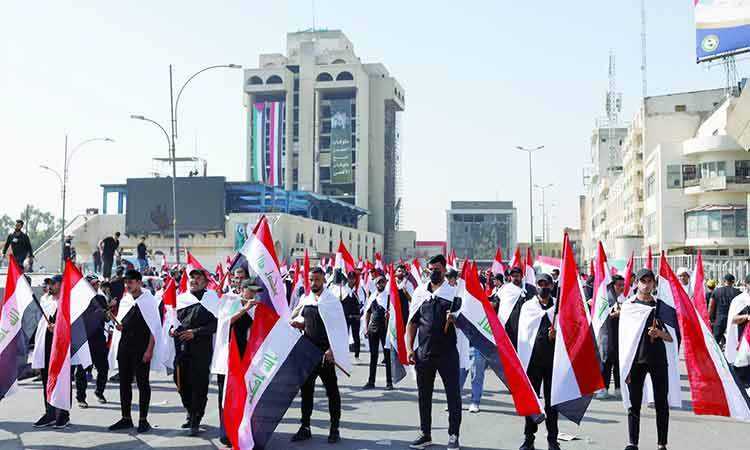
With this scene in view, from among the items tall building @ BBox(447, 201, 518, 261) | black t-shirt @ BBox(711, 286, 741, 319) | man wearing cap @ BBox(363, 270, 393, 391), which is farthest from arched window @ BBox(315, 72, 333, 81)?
black t-shirt @ BBox(711, 286, 741, 319)

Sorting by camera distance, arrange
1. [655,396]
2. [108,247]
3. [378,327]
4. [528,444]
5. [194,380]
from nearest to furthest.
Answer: [655,396], [528,444], [194,380], [378,327], [108,247]

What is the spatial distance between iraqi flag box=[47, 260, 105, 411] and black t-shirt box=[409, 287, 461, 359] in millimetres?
3940

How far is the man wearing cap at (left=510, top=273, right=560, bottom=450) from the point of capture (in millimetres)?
7783

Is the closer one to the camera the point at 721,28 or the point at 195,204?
the point at 721,28

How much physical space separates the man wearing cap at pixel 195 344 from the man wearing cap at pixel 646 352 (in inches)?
168

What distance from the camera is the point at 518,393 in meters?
7.44

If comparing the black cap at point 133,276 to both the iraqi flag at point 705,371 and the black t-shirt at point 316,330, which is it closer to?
the black t-shirt at point 316,330

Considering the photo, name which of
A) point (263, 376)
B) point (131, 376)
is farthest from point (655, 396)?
point (131, 376)

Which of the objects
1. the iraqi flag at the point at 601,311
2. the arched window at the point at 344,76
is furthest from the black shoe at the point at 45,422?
the arched window at the point at 344,76

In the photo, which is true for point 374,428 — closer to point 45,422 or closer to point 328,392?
point 328,392

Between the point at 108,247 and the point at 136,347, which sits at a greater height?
the point at 108,247

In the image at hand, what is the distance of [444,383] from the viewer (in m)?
7.66

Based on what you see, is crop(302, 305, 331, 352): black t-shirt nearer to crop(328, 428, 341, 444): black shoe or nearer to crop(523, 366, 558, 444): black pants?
crop(328, 428, 341, 444): black shoe

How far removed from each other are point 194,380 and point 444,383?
2.68 metres
